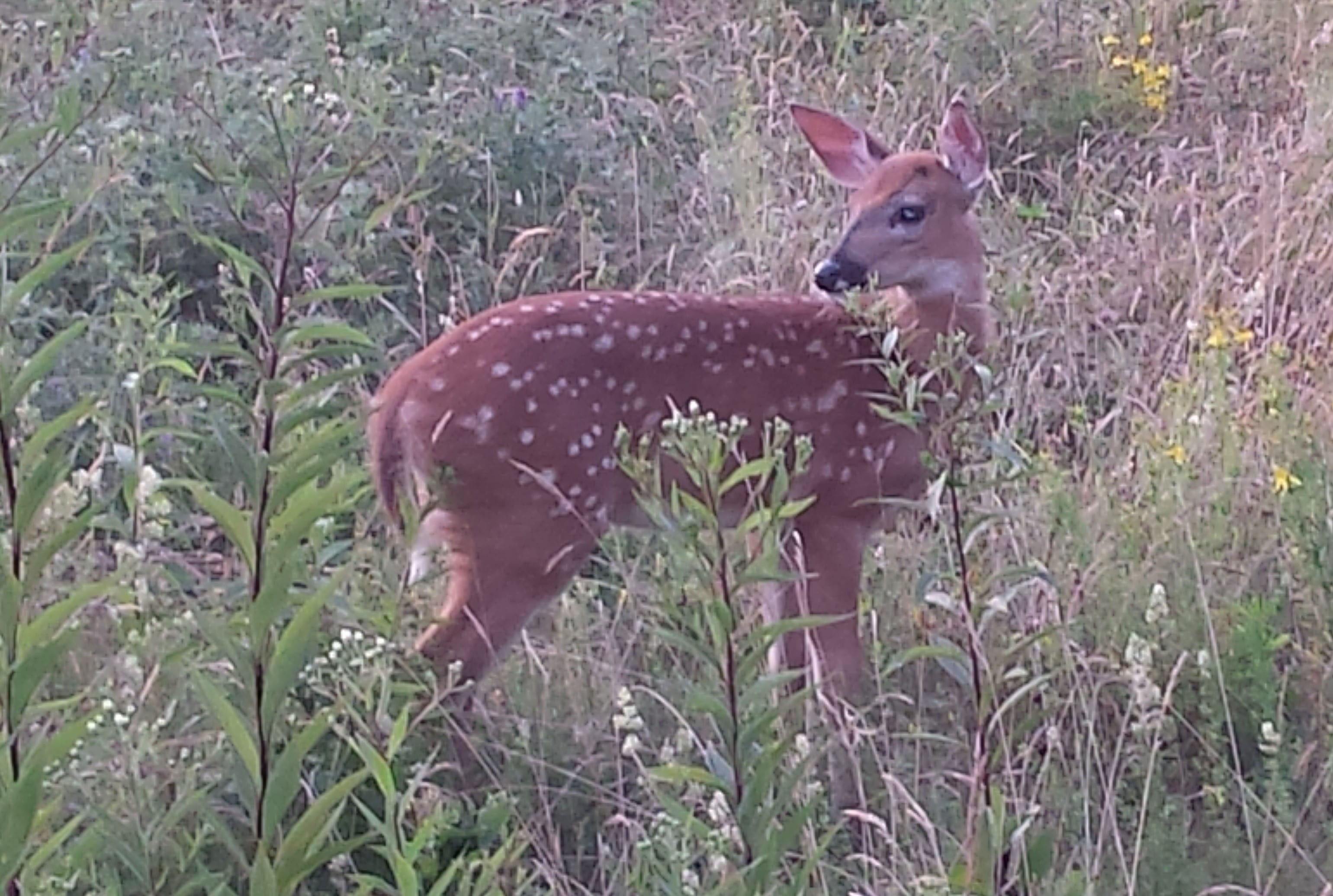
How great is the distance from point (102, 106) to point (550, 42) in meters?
1.48

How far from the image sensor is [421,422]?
3.88 m

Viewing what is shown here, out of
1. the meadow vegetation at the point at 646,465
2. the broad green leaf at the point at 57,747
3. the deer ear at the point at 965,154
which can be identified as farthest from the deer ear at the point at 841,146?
the broad green leaf at the point at 57,747

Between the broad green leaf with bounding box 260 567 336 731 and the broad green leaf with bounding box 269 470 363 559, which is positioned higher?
the broad green leaf with bounding box 269 470 363 559

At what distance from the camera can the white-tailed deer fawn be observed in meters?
3.91

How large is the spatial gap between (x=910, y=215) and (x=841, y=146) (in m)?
0.36

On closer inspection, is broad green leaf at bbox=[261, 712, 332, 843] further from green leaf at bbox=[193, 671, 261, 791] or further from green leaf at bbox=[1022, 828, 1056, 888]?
green leaf at bbox=[1022, 828, 1056, 888]

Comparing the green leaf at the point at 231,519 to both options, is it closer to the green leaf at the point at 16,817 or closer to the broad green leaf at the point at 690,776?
the green leaf at the point at 16,817

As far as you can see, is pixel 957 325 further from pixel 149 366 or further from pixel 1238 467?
pixel 149 366

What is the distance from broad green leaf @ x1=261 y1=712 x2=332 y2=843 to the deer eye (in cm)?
290

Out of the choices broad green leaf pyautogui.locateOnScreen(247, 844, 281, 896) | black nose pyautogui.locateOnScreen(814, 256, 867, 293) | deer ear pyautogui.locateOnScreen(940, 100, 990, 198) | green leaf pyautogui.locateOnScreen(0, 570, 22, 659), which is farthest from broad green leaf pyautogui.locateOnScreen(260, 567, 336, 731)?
deer ear pyautogui.locateOnScreen(940, 100, 990, 198)

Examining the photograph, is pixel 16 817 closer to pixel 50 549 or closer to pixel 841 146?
pixel 50 549

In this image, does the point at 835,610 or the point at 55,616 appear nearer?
the point at 55,616

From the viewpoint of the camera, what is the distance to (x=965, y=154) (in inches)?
187

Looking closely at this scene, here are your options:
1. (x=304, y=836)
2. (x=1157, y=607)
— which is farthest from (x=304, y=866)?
(x=1157, y=607)
